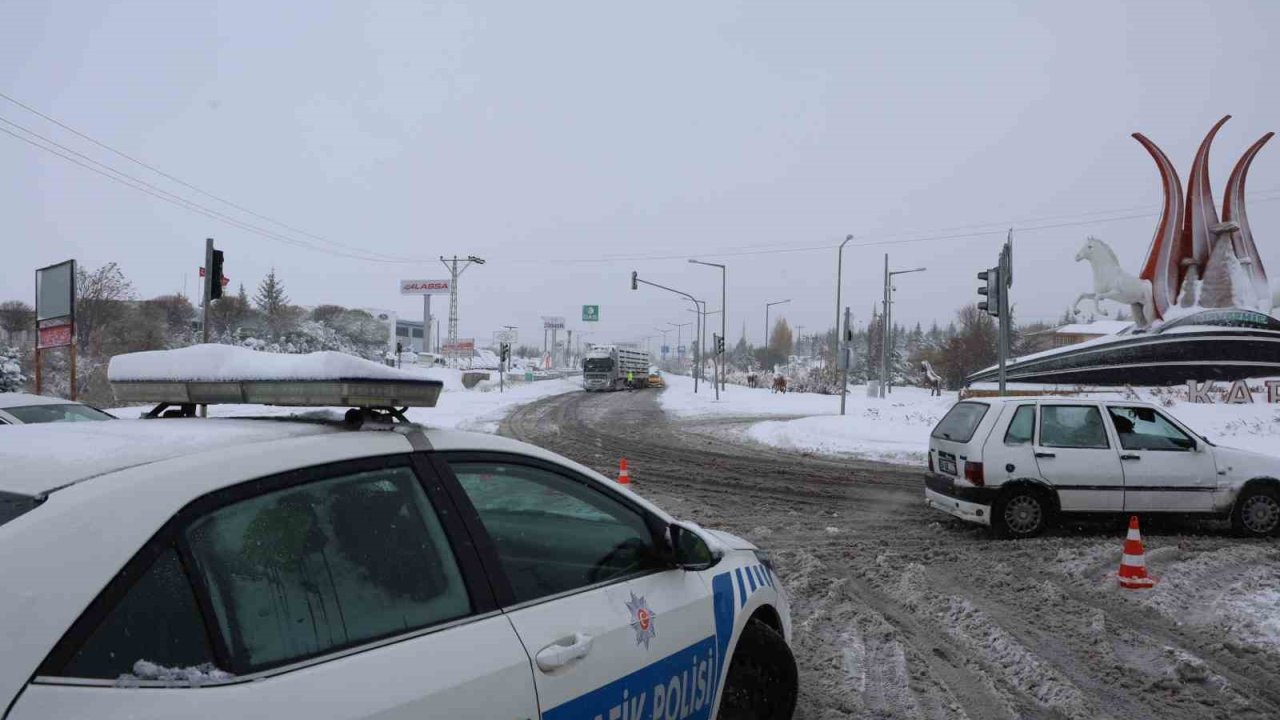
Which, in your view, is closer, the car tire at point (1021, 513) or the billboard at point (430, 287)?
the car tire at point (1021, 513)

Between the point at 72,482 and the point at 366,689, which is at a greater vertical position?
the point at 72,482

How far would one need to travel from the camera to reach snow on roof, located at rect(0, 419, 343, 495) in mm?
1856

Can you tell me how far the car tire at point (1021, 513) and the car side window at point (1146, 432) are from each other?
1.13 meters

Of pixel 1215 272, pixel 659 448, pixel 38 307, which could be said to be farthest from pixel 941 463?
pixel 1215 272

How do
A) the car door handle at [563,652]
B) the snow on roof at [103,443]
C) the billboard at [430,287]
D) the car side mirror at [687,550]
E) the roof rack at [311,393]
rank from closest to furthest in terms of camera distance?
1. the snow on roof at [103,443]
2. the car door handle at [563,652]
3. the roof rack at [311,393]
4. the car side mirror at [687,550]
5. the billboard at [430,287]

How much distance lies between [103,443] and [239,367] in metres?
0.71

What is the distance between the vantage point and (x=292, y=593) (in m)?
1.92

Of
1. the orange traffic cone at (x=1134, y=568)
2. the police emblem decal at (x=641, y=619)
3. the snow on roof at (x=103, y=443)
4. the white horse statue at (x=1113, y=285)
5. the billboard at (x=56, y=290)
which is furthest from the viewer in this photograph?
the white horse statue at (x=1113, y=285)

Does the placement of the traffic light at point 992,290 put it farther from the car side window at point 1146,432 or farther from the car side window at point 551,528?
the car side window at point 551,528

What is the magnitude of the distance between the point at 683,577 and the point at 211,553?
1738 mm

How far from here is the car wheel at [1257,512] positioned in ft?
28.0

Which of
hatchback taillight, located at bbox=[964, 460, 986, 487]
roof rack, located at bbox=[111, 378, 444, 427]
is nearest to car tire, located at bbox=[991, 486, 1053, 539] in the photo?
hatchback taillight, located at bbox=[964, 460, 986, 487]

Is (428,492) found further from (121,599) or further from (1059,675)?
(1059,675)

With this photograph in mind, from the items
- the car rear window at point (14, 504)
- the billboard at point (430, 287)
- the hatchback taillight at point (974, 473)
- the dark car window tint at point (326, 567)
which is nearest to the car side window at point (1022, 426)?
the hatchback taillight at point (974, 473)
